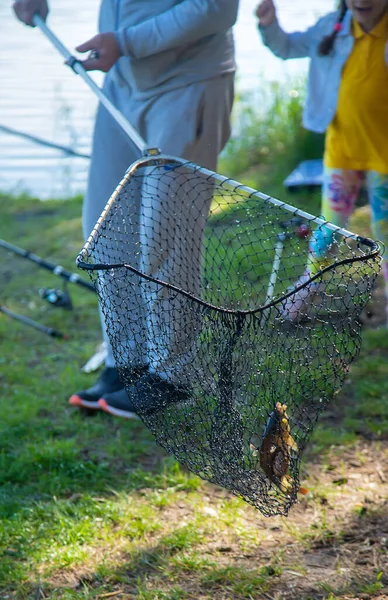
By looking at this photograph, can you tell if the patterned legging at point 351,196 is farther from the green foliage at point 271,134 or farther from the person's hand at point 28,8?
the green foliage at point 271,134

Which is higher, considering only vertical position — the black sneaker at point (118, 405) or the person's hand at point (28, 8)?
the person's hand at point (28, 8)

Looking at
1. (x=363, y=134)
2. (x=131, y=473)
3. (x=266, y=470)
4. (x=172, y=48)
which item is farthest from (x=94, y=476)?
(x=363, y=134)

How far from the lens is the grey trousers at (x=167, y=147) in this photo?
286 centimetres

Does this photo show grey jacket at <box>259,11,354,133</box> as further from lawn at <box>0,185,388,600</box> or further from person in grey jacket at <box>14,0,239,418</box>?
lawn at <box>0,185,388,600</box>

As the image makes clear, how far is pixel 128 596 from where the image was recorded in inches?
90.1

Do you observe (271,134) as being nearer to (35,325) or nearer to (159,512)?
(35,325)

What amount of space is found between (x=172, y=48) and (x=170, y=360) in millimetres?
1179

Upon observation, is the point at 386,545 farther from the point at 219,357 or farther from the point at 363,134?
the point at 363,134

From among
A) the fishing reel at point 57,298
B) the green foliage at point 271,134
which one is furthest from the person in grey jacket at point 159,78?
the green foliage at point 271,134

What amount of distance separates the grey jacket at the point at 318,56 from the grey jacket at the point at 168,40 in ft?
2.10

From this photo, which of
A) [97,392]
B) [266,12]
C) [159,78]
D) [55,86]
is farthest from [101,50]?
[55,86]

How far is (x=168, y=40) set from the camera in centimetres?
271

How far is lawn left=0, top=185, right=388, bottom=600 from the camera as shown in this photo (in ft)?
7.66

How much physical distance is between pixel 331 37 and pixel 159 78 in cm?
97
